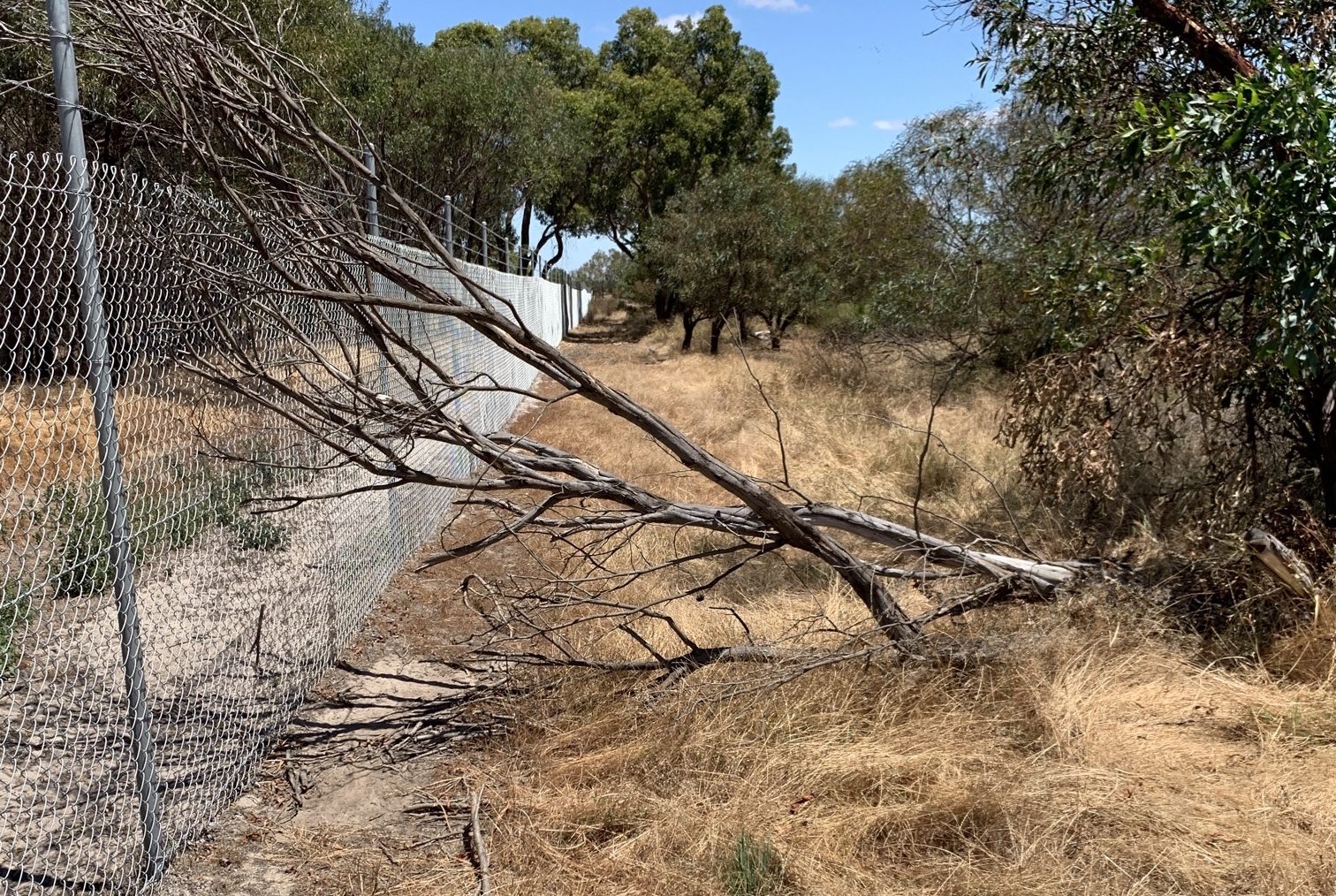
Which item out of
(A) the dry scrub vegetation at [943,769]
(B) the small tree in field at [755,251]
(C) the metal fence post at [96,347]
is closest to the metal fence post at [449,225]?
(A) the dry scrub vegetation at [943,769]

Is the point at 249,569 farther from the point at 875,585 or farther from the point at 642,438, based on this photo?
the point at 642,438

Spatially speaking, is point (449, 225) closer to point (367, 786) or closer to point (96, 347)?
point (367, 786)

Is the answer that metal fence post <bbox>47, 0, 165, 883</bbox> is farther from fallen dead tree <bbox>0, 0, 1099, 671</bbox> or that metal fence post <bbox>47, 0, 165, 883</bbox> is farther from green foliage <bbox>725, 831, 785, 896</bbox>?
green foliage <bbox>725, 831, 785, 896</bbox>

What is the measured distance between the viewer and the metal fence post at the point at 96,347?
2.54 meters

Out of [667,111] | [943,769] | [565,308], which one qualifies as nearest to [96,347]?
[943,769]

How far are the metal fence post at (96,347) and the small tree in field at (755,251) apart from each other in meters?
19.1

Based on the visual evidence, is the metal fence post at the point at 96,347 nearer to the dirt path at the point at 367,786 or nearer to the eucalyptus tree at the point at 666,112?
the dirt path at the point at 367,786

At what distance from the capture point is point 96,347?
260 centimetres

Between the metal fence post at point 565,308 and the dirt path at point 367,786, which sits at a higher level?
the metal fence post at point 565,308

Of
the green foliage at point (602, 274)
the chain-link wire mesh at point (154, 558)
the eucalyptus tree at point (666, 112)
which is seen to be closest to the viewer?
the chain-link wire mesh at point (154, 558)

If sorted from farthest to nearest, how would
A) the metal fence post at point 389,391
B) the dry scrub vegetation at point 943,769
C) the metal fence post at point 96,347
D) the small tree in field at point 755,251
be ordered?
the small tree in field at point 755,251
the metal fence post at point 389,391
the dry scrub vegetation at point 943,769
the metal fence post at point 96,347

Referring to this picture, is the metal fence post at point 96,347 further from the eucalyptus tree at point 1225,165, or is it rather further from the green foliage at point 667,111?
the green foliage at point 667,111

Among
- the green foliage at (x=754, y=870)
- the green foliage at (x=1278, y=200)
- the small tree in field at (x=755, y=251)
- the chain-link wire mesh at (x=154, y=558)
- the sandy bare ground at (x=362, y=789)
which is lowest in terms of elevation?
the sandy bare ground at (x=362, y=789)

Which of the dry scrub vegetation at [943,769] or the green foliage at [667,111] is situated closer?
the dry scrub vegetation at [943,769]
